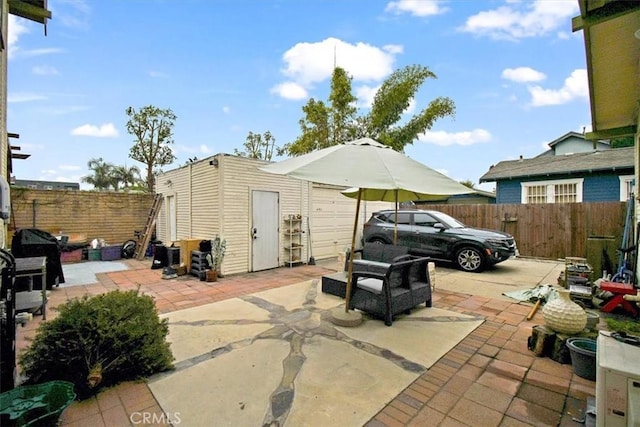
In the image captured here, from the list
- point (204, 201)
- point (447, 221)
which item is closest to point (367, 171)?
point (204, 201)

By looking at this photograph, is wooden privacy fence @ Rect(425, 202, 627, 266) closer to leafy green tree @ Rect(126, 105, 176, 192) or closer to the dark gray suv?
the dark gray suv

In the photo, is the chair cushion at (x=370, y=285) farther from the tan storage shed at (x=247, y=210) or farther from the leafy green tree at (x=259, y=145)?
the leafy green tree at (x=259, y=145)

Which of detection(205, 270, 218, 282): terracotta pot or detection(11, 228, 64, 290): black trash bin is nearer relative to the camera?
detection(11, 228, 64, 290): black trash bin

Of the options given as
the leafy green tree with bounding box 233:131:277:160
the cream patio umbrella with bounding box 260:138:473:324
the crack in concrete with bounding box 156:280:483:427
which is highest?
the leafy green tree with bounding box 233:131:277:160

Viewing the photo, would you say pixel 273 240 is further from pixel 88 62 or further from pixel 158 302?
pixel 88 62

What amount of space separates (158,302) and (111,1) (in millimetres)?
5143

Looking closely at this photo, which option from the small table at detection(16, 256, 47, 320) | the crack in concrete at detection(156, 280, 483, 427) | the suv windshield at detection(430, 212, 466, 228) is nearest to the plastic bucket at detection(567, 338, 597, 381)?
the crack in concrete at detection(156, 280, 483, 427)

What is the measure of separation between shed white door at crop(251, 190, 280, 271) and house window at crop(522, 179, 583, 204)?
10246mm

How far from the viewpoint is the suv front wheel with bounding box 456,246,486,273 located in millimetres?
6777

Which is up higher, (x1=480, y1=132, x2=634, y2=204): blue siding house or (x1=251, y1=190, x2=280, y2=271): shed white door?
(x1=480, y1=132, x2=634, y2=204): blue siding house

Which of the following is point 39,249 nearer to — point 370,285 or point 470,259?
point 370,285

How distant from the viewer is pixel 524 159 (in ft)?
44.3

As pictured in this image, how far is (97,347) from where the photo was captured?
2.28 m

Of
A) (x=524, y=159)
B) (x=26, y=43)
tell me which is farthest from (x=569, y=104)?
(x=26, y=43)
